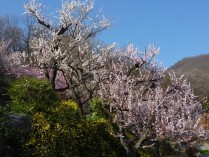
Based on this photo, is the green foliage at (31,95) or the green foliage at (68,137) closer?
the green foliage at (68,137)

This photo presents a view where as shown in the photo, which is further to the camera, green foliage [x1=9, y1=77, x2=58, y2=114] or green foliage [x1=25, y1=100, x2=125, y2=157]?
green foliage [x1=9, y1=77, x2=58, y2=114]

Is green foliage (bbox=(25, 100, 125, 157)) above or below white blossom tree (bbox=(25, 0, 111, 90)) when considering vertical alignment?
below

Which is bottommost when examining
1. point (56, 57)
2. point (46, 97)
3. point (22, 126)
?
point (22, 126)

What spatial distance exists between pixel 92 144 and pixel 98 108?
3977mm

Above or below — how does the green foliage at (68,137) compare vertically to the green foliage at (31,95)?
below

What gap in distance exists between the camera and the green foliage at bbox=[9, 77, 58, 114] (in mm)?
12703

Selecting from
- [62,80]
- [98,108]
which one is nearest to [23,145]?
[98,108]

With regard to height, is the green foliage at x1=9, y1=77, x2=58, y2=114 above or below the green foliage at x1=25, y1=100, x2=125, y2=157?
above

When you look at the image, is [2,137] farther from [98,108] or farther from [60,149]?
[98,108]

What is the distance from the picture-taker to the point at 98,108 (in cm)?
1658

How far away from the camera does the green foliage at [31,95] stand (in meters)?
12.7

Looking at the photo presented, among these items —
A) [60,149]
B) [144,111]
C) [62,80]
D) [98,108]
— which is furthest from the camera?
[62,80]

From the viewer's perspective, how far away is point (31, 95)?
43.0ft

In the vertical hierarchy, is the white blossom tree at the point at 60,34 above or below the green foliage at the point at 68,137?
above
